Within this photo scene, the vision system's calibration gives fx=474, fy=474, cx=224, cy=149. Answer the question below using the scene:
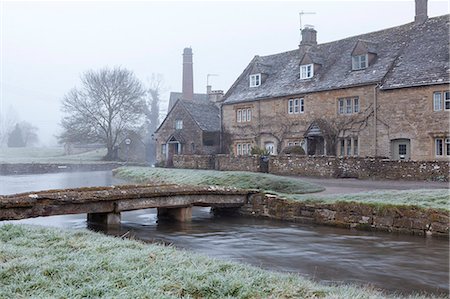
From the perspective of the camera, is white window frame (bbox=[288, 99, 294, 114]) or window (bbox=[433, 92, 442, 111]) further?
white window frame (bbox=[288, 99, 294, 114])

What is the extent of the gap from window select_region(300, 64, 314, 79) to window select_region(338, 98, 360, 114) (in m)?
4.28

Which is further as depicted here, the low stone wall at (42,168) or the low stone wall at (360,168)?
the low stone wall at (42,168)

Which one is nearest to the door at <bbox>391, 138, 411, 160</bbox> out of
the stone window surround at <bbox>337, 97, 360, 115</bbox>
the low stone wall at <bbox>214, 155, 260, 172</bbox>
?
the stone window surround at <bbox>337, 97, 360, 115</bbox>

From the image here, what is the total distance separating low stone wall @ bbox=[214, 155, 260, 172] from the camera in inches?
1242

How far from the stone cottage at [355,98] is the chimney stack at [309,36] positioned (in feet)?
0.29

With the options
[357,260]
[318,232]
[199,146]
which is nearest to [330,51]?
[199,146]

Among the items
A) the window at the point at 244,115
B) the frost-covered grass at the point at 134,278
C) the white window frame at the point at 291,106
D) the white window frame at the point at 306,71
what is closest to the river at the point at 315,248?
the frost-covered grass at the point at 134,278

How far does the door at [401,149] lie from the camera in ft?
101

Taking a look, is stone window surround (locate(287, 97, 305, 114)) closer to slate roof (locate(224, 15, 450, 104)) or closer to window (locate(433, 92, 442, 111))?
slate roof (locate(224, 15, 450, 104))

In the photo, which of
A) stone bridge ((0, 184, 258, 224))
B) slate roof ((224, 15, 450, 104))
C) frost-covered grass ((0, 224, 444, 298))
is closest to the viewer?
frost-covered grass ((0, 224, 444, 298))

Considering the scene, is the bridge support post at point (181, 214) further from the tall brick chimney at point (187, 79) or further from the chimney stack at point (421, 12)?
the tall brick chimney at point (187, 79)

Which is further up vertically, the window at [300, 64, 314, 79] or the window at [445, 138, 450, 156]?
the window at [300, 64, 314, 79]

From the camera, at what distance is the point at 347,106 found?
33781 mm

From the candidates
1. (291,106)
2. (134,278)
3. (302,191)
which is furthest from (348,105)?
(134,278)
